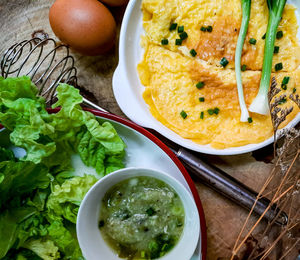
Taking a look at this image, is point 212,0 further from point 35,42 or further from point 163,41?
point 35,42

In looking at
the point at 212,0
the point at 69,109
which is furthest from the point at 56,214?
the point at 212,0

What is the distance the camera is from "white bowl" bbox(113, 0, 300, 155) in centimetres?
217

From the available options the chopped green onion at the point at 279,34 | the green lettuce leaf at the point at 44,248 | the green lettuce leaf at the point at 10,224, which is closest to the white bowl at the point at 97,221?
the green lettuce leaf at the point at 44,248

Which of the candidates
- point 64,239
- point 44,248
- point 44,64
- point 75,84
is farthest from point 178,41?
point 44,248

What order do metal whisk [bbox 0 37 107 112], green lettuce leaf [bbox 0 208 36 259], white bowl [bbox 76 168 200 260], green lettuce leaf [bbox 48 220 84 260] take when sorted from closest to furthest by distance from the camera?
white bowl [bbox 76 168 200 260], green lettuce leaf [bbox 0 208 36 259], green lettuce leaf [bbox 48 220 84 260], metal whisk [bbox 0 37 107 112]

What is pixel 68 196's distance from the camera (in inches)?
76.8

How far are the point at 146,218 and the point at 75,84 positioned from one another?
1.07m

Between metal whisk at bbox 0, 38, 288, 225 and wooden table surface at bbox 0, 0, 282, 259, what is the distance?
3.3 inches

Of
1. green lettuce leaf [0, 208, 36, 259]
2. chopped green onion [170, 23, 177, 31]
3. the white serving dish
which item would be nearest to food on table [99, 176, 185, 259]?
the white serving dish

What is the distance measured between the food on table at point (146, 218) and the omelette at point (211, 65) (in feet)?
1.80

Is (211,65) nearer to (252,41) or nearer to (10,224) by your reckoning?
(252,41)

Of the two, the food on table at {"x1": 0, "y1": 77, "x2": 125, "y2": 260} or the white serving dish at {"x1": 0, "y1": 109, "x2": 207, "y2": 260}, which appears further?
the white serving dish at {"x1": 0, "y1": 109, "x2": 207, "y2": 260}

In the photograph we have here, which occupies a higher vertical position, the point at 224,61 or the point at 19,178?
the point at 224,61

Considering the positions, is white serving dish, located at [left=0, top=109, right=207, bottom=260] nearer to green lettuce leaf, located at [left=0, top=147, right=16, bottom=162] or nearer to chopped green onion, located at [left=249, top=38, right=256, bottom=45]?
green lettuce leaf, located at [left=0, top=147, right=16, bottom=162]
